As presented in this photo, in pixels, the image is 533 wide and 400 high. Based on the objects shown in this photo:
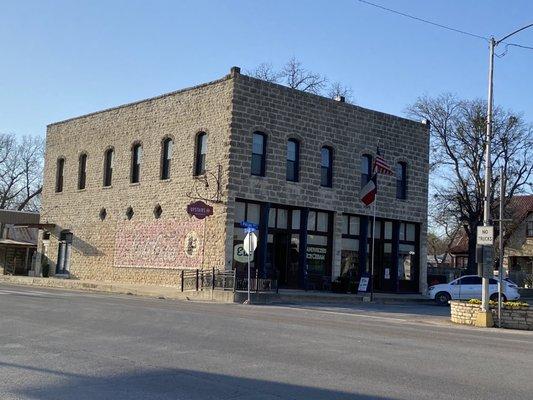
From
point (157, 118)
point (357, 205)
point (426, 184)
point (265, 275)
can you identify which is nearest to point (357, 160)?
point (357, 205)

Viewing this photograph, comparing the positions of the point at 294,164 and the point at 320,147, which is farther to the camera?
the point at 320,147

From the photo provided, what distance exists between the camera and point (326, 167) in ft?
108

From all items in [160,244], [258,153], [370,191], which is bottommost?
[160,244]

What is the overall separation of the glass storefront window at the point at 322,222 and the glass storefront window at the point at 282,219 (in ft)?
6.22

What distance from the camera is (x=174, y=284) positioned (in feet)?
103

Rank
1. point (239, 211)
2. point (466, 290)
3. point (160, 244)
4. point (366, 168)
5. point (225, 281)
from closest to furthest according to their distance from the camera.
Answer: point (225, 281) → point (239, 211) → point (466, 290) → point (160, 244) → point (366, 168)

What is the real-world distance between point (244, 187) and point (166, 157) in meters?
5.79

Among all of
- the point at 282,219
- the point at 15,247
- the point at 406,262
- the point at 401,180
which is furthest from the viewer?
the point at 15,247

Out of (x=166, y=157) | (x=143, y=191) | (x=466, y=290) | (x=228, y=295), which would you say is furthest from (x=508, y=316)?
(x=143, y=191)

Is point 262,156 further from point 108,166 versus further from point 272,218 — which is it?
point 108,166

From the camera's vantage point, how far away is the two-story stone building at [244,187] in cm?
2998

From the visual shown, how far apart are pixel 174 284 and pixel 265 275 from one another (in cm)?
467

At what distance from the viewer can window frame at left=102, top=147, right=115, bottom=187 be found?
36969mm

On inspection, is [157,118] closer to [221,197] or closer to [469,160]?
[221,197]
